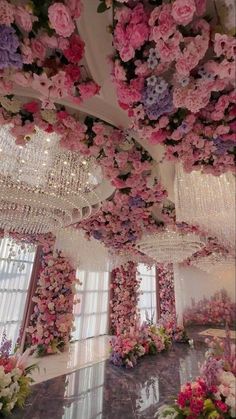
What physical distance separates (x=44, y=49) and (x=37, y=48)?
0.03 meters

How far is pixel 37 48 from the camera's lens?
109cm

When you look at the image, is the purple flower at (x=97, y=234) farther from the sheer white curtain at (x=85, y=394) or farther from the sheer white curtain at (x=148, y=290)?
the sheer white curtain at (x=148, y=290)

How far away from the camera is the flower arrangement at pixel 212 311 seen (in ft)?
13.9

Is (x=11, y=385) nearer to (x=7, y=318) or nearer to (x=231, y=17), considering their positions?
(x=7, y=318)

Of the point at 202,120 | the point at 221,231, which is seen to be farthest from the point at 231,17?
the point at 221,231

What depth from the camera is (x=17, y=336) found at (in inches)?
239

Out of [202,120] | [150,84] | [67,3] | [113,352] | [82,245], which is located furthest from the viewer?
[113,352]

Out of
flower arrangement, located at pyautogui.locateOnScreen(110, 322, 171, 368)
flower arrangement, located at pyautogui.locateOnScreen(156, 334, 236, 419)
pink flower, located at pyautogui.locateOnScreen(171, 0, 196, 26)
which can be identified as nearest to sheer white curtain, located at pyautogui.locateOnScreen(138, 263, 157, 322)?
flower arrangement, located at pyautogui.locateOnScreen(110, 322, 171, 368)

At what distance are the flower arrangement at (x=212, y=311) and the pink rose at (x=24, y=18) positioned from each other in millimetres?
3859

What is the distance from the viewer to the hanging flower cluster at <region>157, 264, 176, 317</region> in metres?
11.2

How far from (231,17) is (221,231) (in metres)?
2.43

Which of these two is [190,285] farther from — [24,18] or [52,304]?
[24,18]

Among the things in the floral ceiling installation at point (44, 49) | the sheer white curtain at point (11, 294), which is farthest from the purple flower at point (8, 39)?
the sheer white curtain at point (11, 294)

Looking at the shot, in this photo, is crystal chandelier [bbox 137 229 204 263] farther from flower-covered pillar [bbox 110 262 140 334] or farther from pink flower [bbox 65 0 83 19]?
flower-covered pillar [bbox 110 262 140 334]
